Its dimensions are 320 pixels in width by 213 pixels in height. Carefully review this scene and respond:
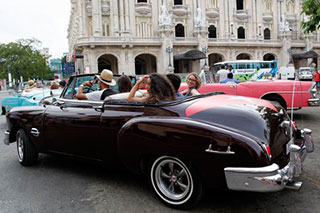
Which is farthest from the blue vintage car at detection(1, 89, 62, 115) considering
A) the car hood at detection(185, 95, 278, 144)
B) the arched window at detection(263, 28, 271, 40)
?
the arched window at detection(263, 28, 271, 40)

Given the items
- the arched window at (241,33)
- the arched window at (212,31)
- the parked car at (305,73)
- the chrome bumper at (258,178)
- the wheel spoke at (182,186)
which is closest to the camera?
the chrome bumper at (258,178)

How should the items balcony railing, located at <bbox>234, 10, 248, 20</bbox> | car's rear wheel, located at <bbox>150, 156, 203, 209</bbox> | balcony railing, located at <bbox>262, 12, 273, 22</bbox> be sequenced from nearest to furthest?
1. car's rear wheel, located at <bbox>150, 156, 203, 209</bbox>
2. balcony railing, located at <bbox>234, 10, 248, 20</bbox>
3. balcony railing, located at <bbox>262, 12, 273, 22</bbox>

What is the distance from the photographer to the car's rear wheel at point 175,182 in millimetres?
2865

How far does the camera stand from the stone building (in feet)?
107

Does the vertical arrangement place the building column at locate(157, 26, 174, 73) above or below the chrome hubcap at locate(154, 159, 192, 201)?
above

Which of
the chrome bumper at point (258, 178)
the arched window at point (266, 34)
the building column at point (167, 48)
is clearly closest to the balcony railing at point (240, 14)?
the arched window at point (266, 34)

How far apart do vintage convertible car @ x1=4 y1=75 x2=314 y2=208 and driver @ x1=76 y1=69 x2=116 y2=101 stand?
43 centimetres

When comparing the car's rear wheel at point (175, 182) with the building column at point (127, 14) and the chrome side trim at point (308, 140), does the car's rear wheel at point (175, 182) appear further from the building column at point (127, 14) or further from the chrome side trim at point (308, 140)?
the building column at point (127, 14)

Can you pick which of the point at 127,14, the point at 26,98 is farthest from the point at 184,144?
the point at 127,14

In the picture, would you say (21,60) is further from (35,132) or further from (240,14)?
(35,132)

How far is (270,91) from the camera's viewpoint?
7.99m

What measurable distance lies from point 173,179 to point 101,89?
7.74ft

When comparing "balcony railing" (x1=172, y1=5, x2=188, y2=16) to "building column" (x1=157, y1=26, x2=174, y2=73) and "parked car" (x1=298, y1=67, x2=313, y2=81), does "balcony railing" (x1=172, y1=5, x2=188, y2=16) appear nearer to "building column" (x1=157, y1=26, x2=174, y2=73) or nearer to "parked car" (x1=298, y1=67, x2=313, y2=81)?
"building column" (x1=157, y1=26, x2=174, y2=73)

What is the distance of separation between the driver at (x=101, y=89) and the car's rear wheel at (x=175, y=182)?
177cm
